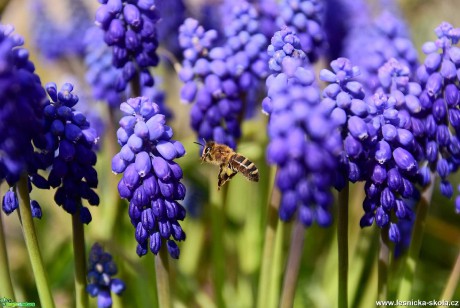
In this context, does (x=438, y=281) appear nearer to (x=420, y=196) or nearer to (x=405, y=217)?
(x=420, y=196)

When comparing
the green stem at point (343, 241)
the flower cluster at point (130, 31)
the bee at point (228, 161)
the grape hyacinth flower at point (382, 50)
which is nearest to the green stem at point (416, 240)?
the green stem at point (343, 241)

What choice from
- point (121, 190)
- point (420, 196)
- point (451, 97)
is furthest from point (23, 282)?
point (451, 97)

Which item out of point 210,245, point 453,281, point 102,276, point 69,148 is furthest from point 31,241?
point 210,245

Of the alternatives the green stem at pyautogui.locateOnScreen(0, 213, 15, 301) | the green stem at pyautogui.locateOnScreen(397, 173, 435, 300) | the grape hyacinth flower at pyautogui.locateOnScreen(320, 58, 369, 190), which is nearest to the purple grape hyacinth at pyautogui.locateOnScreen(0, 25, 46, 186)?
the green stem at pyautogui.locateOnScreen(0, 213, 15, 301)

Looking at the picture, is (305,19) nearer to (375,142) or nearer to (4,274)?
(375,142)

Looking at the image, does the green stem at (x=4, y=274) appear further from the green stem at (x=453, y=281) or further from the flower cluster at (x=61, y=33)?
the flower cluster at (x=61, y=33)

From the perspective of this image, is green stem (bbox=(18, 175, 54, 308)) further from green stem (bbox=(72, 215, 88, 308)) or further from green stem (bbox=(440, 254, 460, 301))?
green stem (bbox=(440, 254, 460, 301))
